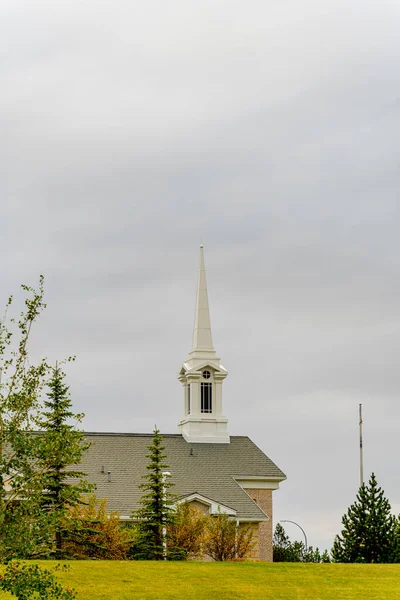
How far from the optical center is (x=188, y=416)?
221 ft

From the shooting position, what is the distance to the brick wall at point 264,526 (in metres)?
59.3

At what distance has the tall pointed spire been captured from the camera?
68938mm

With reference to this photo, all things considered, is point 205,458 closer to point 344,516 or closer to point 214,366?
point 214,366

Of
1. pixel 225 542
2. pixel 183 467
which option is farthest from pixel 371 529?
pixel 183 467

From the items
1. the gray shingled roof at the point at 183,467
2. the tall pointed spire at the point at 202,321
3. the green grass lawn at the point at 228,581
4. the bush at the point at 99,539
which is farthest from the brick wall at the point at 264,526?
the green grass lawn at the point at 228,581

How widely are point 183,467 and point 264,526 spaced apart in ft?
18.1

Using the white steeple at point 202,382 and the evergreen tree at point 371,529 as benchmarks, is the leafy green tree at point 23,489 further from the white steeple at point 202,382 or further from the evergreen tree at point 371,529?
the white steeple at point 202,382

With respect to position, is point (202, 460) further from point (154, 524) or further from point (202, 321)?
point (154, 524)

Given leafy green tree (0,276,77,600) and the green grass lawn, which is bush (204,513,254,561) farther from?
leafy green tree (0,276,77,600)

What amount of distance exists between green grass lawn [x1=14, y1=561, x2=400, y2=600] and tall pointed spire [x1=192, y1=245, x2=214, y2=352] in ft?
106

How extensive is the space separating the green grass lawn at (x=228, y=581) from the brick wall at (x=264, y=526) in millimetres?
22125

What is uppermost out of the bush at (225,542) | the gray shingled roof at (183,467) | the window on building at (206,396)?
the window on building at (206,396)

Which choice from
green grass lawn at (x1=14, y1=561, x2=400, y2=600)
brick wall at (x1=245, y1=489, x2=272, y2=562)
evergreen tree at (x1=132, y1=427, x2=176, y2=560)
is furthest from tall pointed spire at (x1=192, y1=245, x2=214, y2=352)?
green grass lawn at (x1=14, y1=561, x2=400, y2=600)

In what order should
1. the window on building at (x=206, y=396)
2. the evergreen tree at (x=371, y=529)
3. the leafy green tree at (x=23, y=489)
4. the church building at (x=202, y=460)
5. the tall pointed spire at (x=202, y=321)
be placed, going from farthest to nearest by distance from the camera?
1. the tall pointed spire at (x=202, y=321)
2. the window on building at (x=206, y=396)
3. the church building at (x=202, y=460)
4. the evergreen tree at (x=371, y=529)
5. the leafy green tree at (x=23, y=489)
